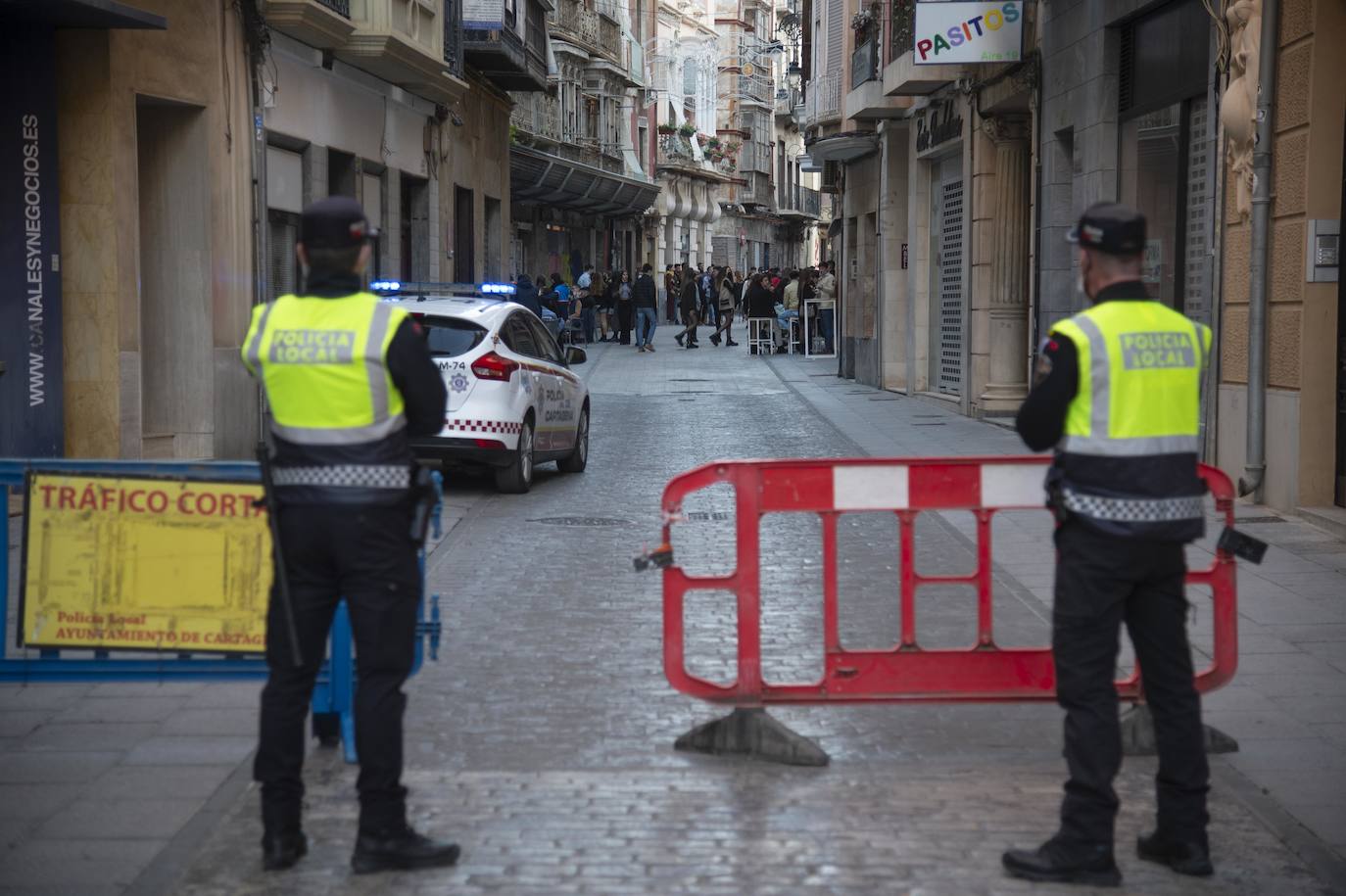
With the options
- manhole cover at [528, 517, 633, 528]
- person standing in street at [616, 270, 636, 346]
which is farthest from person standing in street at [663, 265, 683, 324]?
manhole cover at [528, 517, 633, 528]

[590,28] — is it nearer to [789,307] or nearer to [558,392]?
[789,307]

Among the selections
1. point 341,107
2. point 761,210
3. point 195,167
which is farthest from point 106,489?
point 761,210

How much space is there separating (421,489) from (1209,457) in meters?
10.6

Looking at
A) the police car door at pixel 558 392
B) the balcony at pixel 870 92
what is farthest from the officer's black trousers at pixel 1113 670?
the balcony at pixel 870 92

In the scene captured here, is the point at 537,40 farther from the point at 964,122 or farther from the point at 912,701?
the point at 912,701

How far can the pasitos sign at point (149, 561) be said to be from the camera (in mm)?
6254

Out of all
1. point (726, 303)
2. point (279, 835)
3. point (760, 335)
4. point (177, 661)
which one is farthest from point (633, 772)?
point (726, 303)

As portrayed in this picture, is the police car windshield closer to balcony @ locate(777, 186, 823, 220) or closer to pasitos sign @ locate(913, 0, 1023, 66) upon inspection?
pasitos sign @ locate(913, 0, 1023, 66)

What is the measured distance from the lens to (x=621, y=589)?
34.1 feet

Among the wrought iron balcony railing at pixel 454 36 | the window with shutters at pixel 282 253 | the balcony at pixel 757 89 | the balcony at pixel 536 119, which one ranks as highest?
the balcony at pixel 757 89

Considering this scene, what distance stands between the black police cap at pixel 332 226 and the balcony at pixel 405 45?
17.7 metres

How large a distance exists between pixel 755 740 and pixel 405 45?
18.3 metres

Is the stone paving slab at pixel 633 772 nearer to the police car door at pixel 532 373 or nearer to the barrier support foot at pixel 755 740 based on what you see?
the barrier support foot at pixel 755 740

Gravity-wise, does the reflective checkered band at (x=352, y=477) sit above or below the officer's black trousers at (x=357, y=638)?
above
